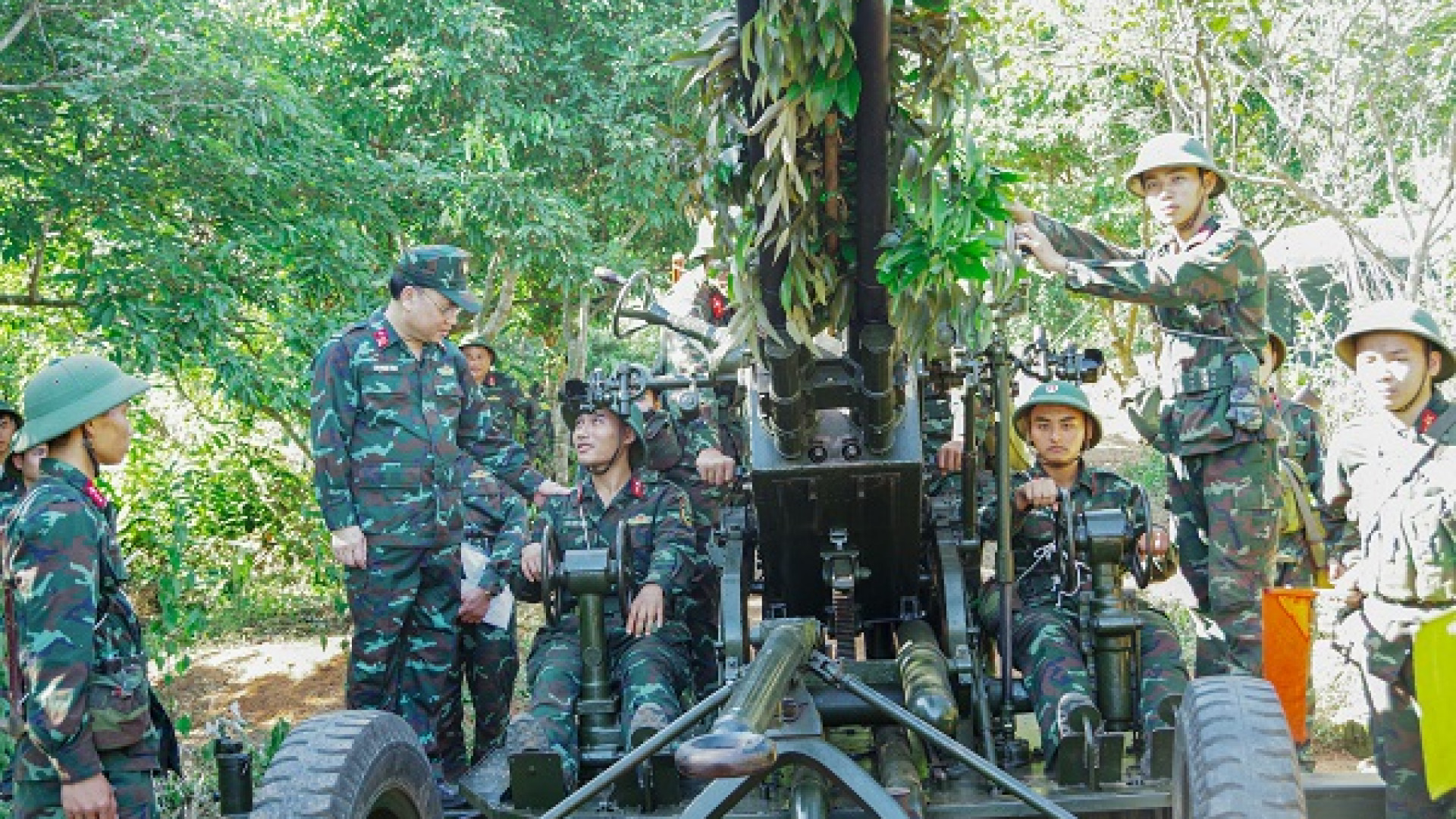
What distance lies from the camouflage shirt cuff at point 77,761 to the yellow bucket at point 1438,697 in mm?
3908

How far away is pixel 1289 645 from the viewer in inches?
231

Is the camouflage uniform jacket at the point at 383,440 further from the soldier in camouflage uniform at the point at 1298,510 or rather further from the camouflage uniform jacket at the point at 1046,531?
the soldier in camouflage uniform at the point at 1298,510

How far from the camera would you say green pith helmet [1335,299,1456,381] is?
5164 mm

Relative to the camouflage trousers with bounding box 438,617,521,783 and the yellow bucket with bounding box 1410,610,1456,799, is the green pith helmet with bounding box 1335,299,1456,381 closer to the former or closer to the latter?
the yellow bucket with bounding box 1410,610,1456,799

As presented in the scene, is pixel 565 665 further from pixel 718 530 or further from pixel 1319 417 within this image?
pixel 1319 417

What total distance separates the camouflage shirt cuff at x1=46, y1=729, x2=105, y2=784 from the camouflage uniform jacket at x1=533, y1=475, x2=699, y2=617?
6.07 feet

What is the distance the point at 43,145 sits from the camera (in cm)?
734

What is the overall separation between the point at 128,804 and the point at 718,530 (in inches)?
83.8

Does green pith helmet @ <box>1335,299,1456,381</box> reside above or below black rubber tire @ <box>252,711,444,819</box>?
above

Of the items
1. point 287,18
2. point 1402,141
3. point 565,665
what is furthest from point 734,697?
point 287,18

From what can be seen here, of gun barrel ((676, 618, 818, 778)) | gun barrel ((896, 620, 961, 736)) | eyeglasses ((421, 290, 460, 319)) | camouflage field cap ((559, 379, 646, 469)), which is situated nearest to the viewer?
gun barrel ((676, 618, 818, 778))

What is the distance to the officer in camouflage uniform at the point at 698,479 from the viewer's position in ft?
19.5

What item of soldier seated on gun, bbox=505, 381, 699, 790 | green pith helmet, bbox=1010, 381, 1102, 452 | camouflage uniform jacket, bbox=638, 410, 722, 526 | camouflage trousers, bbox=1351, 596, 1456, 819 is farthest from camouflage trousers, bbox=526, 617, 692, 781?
camouflage trousers, bbox=1351, 596, 1456, 819

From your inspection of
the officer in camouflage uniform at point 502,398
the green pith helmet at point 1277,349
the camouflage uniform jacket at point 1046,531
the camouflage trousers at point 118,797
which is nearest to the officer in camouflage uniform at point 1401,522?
the camouflage uniform jacket at point 1046,531
